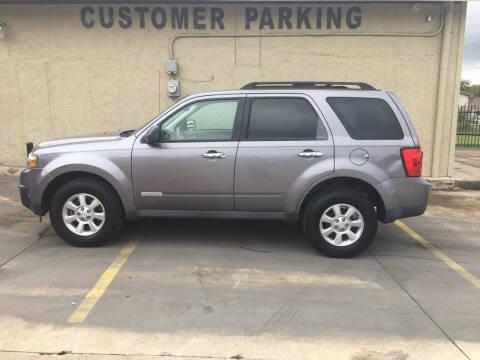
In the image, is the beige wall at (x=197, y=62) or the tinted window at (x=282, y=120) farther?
the beige wall at (x=197, y=62)

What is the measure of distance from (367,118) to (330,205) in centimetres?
106

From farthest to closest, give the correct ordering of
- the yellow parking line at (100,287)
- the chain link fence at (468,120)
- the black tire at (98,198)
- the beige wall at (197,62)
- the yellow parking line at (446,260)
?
the chain link fence at (468,120), the beige wall at (197,62), the black tire at (98,198), the yellow parking line at (446,260), the yellow parking line at (100,287)

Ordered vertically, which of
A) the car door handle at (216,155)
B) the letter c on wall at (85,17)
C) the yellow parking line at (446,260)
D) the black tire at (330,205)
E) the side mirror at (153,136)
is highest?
the letter c on wall at (85,17)

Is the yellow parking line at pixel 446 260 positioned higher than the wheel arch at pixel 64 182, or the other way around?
the wheel arch at pixel 64 182

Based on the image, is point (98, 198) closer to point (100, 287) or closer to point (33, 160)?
point (33, 160)

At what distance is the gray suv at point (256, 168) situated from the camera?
4.59 m

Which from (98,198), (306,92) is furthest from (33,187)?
(306,92)

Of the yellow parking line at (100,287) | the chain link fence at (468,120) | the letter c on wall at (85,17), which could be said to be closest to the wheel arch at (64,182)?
the yellow parking line at (100,287)

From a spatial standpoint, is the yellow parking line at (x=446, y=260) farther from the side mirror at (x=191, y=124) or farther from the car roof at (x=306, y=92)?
the side mirror at (x=191, y=124)

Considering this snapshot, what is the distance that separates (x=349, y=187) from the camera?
4.75m

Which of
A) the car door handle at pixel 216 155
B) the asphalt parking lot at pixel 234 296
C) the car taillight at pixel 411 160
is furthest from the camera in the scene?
the car door handle at pixel 216 155

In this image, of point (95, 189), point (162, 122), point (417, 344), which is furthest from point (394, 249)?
point (95, 189)

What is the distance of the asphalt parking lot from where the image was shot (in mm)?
3035

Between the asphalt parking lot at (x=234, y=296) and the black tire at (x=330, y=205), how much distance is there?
0.46 feet
